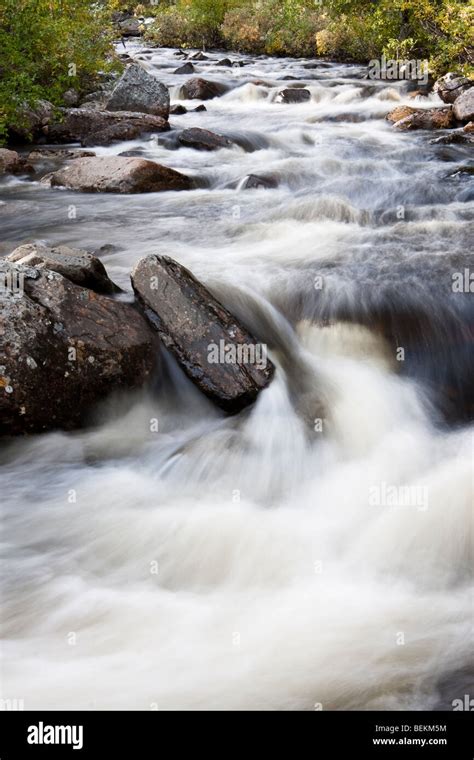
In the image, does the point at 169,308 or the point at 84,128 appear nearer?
the point at 169,308

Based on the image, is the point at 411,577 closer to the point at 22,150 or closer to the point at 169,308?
the point at 169,308

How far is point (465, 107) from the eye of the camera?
1338cm

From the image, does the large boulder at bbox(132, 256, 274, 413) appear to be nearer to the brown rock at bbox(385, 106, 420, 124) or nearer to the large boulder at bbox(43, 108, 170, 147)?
the large boulder at bbox(43, 108, 170, 147)

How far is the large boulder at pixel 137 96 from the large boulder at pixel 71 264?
9257 mm

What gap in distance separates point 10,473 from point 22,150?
9.25 metres

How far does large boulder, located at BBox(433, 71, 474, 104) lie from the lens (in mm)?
15648

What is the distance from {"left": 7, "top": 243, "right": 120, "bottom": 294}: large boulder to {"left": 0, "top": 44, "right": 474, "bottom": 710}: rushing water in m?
0.82

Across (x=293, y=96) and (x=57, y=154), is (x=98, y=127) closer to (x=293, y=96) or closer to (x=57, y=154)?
(x=57, y=154)

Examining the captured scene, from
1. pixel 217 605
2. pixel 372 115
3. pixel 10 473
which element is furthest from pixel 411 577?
pixel 372 115

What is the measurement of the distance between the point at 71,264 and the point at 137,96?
386 inches

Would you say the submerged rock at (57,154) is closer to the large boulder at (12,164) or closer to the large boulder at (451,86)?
the large boulder at (12,164)

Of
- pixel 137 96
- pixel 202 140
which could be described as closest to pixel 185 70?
pixel 137 96

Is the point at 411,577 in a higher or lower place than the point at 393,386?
lower

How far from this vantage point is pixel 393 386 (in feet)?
17.8
